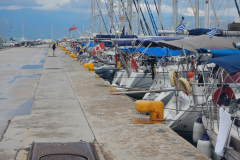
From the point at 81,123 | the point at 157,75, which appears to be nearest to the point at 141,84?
the point at 157,75

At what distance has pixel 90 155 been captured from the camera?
691 centimetres

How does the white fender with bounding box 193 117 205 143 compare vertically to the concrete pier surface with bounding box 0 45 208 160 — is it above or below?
below

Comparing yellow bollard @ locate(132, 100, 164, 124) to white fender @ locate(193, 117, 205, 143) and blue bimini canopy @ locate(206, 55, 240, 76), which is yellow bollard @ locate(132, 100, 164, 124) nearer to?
white fender @ locate(193, 117, 205, 143)

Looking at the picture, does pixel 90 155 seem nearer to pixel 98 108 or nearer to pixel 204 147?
pixel 204 147

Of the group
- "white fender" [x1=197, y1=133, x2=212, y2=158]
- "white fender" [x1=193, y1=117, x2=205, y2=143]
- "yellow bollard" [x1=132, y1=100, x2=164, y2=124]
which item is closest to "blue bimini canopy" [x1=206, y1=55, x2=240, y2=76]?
"white fender" [x1=197, y1=133, x2=212, y2=158]

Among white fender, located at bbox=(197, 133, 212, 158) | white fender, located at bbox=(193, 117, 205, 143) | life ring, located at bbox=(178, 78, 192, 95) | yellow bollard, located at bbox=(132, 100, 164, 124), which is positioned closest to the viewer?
white fender, located at bbox=(197, 133, 212, 158)

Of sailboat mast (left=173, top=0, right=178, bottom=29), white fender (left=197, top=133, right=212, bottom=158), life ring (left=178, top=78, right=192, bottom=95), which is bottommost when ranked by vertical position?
white fender (left=197, top=133, right=212, bottom=158)

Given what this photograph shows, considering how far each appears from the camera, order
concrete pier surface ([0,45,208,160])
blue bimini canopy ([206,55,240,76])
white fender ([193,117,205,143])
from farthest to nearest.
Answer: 1. white fender ([193,117,205,143])
2. blue bimini canopy ([206,55,240,76])
3. concrete pier surface ([0,45,208,160])

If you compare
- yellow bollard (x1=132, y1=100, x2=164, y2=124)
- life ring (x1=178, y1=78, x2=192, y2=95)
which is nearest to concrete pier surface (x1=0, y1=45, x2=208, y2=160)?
yellow bollard (x1=132, y1=100, x2=164, y2=124)

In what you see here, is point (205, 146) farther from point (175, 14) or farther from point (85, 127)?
point (175, 14)

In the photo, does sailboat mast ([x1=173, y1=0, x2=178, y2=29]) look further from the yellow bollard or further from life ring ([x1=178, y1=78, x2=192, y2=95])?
the yellow bollard

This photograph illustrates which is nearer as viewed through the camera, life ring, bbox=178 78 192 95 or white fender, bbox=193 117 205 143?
white fender, bbox=193 117 205 143

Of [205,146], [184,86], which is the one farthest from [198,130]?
[184,86]

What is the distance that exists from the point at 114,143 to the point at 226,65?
124 inches
